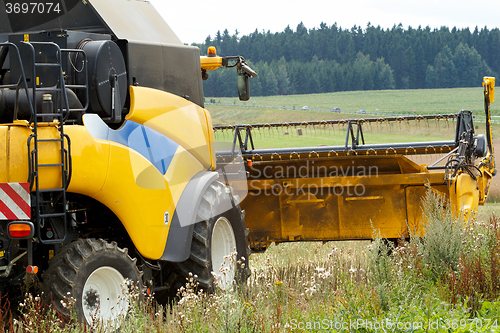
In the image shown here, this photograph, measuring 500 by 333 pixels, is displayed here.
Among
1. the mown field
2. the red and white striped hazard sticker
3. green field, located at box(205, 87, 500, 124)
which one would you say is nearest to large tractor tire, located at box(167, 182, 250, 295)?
the mown field

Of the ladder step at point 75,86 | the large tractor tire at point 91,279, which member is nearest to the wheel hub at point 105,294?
the large tractor tire at point 91,279

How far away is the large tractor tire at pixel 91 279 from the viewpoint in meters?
4.02

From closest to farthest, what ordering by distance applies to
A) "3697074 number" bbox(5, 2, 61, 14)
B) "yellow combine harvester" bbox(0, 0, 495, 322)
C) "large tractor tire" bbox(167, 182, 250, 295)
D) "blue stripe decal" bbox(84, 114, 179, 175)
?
"yellow combine harvester" bbox(0, 0, 495, 322) < "blue stripe decal" bbox(84, 114, 179, 175) < "3697074 number" bbox(5, 2, 61, 14) < "large tractor tire" bbox(167, 182, 250, 295)

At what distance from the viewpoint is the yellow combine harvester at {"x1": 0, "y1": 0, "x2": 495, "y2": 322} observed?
3.99 m

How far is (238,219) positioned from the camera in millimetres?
6094

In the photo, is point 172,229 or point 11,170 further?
point 172,229

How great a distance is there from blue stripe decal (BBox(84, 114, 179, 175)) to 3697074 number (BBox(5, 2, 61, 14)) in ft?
3.92

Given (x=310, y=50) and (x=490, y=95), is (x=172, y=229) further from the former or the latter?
(x=310, y=50)

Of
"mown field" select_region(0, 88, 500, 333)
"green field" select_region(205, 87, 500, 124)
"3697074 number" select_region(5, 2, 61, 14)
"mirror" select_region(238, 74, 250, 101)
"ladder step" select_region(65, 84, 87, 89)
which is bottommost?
"green field" select_region(205, 87, 500, 124)

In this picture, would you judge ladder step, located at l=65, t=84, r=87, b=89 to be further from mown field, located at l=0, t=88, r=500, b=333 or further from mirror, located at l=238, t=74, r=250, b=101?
mirror, located at l=238, t=74, r=250, b=101

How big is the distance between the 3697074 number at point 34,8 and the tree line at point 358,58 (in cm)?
9293

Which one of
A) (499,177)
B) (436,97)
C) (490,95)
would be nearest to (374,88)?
(436,97)

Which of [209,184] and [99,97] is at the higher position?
[99,97]

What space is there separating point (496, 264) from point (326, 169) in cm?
303
